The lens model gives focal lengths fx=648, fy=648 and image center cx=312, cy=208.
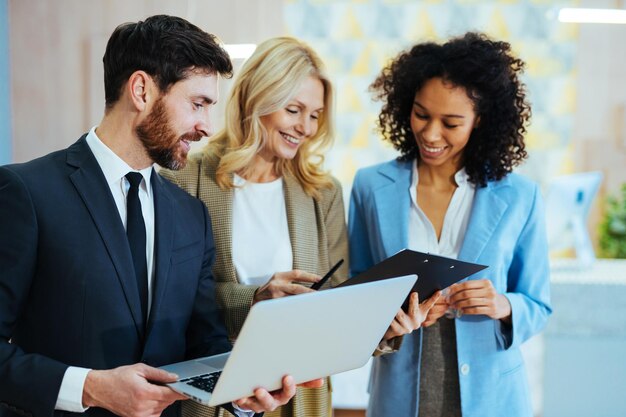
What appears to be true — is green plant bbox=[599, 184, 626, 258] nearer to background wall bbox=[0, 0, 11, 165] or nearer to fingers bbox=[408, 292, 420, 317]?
fingers bbox=[408, 292, 420, 317]

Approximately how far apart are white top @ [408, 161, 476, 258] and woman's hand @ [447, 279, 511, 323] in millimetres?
155

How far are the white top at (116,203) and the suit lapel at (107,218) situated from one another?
3 cm

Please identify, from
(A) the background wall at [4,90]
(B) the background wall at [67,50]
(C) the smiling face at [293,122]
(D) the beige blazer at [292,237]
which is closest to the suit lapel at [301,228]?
(D) the beige blazer at [292,237]

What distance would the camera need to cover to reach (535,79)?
174 inches

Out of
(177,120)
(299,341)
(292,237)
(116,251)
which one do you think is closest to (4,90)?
(292,237)

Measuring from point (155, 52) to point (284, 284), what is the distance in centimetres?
63

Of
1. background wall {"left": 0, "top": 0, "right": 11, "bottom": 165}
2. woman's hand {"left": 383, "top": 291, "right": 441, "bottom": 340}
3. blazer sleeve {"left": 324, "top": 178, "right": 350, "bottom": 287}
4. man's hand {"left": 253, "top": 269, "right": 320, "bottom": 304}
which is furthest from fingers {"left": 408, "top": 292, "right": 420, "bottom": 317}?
background wall {"left": 0, "top": 0, "right": 11, "bottom": 165}

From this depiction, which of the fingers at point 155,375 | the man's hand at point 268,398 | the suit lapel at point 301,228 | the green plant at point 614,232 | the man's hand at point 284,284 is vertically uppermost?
the suit lapel at point 301,228

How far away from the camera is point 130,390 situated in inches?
45.7

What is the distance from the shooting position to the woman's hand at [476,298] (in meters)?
1.69

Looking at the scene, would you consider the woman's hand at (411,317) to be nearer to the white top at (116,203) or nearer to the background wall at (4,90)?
the white top at (116,203)

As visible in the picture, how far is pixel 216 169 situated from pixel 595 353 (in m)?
2.22

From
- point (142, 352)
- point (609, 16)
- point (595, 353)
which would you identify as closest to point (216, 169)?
point (142, 352)

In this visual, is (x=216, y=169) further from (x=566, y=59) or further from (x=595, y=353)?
(x=566, y=59)
